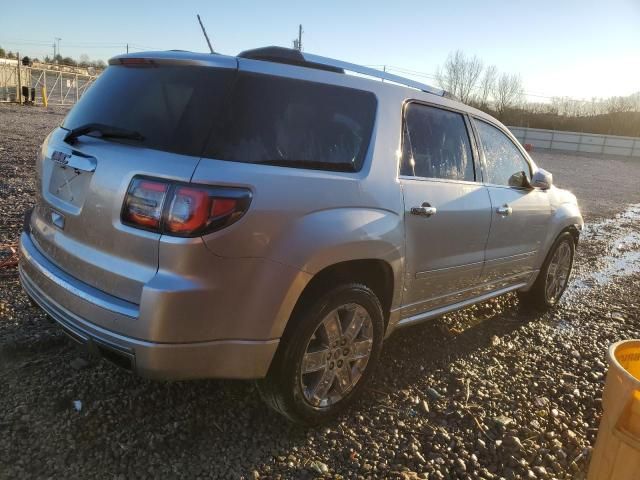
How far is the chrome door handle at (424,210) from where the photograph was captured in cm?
303

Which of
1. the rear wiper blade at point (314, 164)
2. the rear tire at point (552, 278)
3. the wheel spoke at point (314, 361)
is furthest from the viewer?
the rear tire at point (552, 278)

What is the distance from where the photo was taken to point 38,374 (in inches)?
119

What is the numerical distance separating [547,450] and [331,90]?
90.2 inches

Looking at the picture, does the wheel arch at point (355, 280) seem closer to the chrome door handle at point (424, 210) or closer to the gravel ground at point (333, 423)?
the chrome door handle at point (424, 210)

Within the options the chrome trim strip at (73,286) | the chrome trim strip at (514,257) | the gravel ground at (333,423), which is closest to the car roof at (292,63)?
the chrome trim strip at (73,286)

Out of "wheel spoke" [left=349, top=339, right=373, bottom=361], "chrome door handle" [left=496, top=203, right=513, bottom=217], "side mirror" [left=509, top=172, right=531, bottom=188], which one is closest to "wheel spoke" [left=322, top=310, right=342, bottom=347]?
"wheel spoke" [left=349, top=339, right=373, bottom=361]

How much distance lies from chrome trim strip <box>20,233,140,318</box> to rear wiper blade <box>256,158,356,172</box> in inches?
33.7

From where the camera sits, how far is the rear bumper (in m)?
2.21

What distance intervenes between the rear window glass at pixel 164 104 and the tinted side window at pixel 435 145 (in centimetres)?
120

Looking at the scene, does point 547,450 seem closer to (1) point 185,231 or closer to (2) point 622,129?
(1) point 185,231

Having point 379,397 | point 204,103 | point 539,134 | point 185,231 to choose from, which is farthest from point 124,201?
point 539,134

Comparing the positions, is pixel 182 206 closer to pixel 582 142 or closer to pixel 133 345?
pixel 133 345

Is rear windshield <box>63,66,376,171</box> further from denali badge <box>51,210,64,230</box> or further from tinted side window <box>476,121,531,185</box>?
tinted side window <box>476,121,531,185</box>

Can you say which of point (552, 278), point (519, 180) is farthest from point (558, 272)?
Result: point (519, 180)
